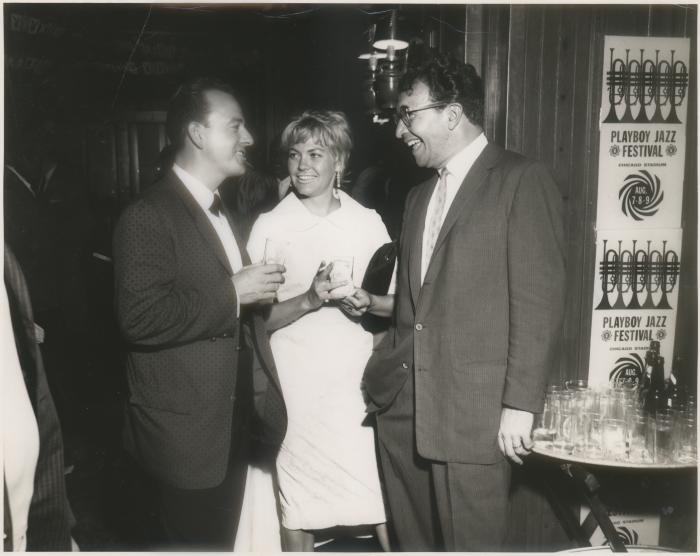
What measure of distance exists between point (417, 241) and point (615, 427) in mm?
1009

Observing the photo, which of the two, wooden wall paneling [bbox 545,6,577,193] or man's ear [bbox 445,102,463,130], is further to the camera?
wooden wall paneling [bbox 545,6,577,193]

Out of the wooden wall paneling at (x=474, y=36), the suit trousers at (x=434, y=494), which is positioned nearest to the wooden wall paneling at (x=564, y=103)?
the wooden wall paneling at (x=474, y=36)

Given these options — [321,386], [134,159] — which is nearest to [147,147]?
[134,159]

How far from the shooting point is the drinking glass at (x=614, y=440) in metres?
2.08

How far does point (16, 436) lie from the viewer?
3.54ft

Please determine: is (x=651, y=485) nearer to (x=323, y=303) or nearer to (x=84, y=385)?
(x=323, y=303)

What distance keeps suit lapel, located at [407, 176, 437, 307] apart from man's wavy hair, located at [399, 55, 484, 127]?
0.94 feet

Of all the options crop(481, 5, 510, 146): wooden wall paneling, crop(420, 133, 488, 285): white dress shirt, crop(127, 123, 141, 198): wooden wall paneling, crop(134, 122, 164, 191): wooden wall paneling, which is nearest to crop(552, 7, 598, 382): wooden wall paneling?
crop(481, 5, 510, 146): wooden wall paneling

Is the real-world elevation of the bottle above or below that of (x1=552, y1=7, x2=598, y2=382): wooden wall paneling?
below

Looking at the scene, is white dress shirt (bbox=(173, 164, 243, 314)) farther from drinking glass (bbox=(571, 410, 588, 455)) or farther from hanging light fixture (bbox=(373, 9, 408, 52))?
hanging light fixture (bbox=(373, 9, 408, 52))

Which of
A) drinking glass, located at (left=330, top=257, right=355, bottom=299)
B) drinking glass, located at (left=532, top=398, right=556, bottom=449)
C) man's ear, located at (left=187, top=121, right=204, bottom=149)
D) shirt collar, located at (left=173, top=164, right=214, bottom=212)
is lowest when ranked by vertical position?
drinking glass, located at (left=532, top=398, right=556, bottom=449)

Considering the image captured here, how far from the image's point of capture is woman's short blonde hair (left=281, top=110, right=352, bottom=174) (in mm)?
2439

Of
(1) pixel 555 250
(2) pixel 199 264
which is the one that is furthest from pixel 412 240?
(2) pixel 199 264

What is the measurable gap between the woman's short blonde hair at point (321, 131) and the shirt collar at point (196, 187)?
551mm
